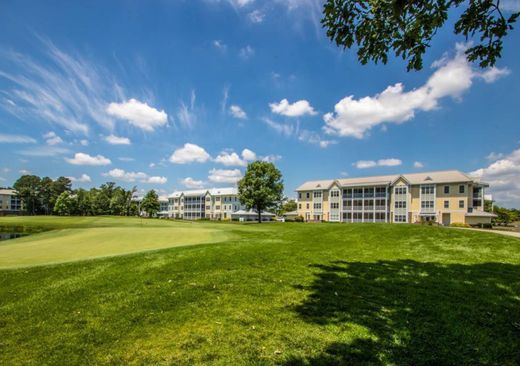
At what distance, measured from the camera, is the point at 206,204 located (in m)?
A: 96.1

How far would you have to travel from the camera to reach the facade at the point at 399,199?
157 ft

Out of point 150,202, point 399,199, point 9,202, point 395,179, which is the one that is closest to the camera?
point 399,199

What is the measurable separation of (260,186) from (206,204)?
45.0m

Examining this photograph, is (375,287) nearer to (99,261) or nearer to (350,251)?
(350,251)

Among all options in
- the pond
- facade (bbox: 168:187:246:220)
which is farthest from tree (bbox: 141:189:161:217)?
the pond

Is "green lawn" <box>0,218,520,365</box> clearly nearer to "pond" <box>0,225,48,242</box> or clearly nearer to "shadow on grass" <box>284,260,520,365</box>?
"shadow on grass" <box>284,260,520,365</box>

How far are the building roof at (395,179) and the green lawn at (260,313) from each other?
4772 centimetres

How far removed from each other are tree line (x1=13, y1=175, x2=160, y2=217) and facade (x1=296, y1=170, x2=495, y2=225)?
55.8 m

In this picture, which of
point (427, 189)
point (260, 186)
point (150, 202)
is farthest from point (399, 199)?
point (150, 202)

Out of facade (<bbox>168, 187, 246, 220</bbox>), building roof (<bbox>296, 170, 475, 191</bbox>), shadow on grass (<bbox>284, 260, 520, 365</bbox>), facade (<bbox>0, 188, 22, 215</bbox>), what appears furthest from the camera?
facade (<bbox>0, 188, 22, 215</bbox>)

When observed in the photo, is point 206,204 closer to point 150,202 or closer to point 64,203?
point 150,202

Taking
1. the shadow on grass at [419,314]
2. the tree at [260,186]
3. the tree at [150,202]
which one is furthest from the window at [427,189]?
the tree at [150,202]

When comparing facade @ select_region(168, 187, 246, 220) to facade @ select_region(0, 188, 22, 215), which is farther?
facade @ select_region(0, 188, 22, 215)

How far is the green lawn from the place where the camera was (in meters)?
3.94
